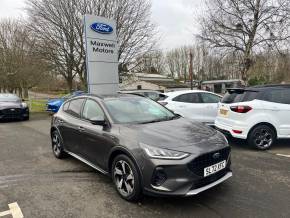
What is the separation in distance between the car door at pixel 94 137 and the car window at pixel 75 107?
0.21m

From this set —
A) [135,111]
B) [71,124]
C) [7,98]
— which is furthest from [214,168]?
[7,98]

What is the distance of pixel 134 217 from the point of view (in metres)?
3.25

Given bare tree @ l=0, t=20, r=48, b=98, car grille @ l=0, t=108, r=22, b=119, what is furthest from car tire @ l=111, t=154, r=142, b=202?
bare tree @ l=0, t=20, r=48, b=98

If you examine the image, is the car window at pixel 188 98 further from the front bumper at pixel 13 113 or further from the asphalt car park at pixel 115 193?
the front bumper at pixel 13 113

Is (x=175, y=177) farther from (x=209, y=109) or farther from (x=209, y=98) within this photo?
(x=209, y=98)

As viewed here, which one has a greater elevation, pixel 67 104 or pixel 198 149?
pixel 67 104

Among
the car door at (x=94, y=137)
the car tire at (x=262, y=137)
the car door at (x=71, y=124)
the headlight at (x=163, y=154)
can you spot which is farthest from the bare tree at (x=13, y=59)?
the headlight at (x=163, y=154)

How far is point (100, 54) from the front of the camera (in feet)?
38.0

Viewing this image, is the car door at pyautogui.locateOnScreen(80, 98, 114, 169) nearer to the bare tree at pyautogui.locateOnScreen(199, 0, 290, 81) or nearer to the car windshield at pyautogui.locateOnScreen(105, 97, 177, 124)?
Result: the car windshield at pyautogui.locateOnScreen(105, 97, 177, 124)

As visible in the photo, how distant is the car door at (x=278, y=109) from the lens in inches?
250

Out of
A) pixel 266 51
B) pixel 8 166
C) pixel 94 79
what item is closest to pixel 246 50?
pixel 266 51

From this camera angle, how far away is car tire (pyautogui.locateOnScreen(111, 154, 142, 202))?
136 inches

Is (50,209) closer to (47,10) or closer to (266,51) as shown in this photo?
(47,10)

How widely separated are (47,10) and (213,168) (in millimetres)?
19534
